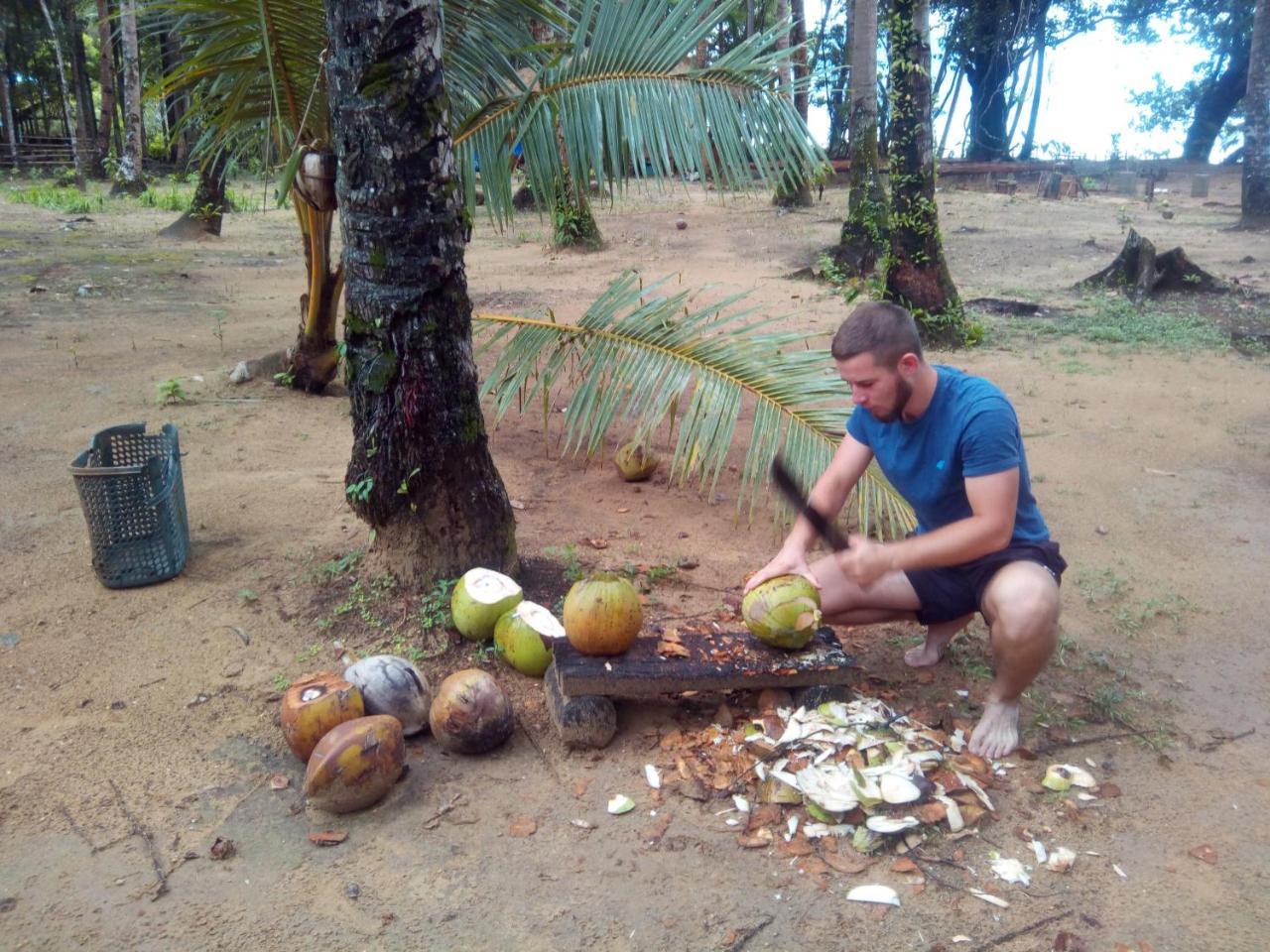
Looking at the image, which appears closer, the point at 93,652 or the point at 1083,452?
the point at 93,652

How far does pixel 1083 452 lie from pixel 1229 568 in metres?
1.37

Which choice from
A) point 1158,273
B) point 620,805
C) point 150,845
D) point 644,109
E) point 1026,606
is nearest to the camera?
point 150,845

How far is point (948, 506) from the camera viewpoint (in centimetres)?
284

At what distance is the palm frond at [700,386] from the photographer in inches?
142

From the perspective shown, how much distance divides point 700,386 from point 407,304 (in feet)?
3.95

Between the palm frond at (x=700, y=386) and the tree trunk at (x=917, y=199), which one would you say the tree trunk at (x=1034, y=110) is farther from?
the palm frond at (x=700, y=386)

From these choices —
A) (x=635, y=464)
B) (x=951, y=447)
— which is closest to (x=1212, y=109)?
(x=635, y=464)

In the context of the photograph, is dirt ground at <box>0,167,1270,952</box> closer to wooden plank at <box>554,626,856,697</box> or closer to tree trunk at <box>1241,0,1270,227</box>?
wooden plank at <box>554,626,856,697</box>

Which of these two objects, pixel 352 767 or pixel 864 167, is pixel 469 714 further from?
pixel 864 167

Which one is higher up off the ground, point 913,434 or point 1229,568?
point 913,434

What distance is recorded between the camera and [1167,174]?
83.5 ft

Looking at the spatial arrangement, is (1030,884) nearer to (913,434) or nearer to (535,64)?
(913,434)

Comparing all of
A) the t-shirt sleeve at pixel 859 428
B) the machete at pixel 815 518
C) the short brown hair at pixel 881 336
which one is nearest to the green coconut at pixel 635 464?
the machete at pixel 815 518

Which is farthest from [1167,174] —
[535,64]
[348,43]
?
[348,43]
